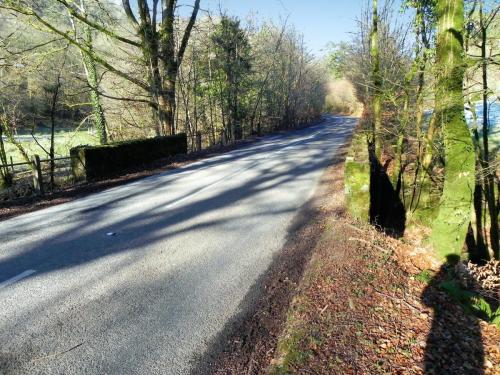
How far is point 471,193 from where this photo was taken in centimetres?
581

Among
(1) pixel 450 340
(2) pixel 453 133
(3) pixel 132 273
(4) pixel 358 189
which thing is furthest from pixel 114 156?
(1) pixel 450 340

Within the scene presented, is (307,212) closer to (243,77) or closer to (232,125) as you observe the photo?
(232,125)

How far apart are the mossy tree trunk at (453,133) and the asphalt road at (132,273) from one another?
2.92 m

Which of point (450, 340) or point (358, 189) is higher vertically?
point (358, 189)

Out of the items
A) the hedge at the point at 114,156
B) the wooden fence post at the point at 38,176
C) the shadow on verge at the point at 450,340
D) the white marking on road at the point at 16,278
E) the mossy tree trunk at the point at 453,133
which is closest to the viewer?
the shadow on verge at the point at 450,340

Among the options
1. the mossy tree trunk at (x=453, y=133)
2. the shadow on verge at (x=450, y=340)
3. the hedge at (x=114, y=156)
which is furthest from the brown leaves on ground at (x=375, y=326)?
the hedge at (x=114, y=156)

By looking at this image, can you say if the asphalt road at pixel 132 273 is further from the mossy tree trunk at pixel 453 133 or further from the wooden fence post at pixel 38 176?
the mossy tree trunk at pixel 453 133

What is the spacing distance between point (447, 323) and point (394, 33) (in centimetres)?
1197

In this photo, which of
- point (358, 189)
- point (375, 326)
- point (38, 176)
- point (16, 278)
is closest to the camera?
point (375, 326)

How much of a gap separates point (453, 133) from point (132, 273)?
5.83m

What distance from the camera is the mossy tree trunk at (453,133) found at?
18.5ft

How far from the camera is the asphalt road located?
3070 mm

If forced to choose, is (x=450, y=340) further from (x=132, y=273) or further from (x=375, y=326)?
(x=132, y=273)

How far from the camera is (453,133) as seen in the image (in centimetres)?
581
